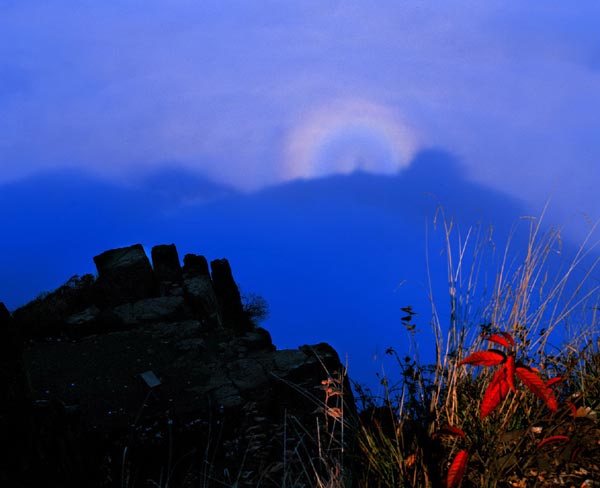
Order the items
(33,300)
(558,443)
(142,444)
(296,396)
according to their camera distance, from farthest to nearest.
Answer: (33,300) → (296,396) → (142,444) → (558,443)

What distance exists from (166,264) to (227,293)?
4.53 feet

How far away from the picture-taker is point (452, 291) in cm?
257

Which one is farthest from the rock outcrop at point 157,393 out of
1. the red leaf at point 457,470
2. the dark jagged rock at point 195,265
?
the dark jagged rock at point 195,265

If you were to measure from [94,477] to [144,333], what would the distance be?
415cm

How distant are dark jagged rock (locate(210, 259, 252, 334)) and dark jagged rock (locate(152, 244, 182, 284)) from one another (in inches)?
38.6

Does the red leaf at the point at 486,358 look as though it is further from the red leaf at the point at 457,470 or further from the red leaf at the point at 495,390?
the red leaf at the point at 457,470

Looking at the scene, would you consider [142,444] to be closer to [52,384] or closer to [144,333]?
[52,384]

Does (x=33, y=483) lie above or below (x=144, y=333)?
below

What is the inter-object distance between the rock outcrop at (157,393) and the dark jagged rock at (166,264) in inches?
26.8

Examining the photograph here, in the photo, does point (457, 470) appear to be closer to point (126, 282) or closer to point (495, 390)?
point (495, 390)

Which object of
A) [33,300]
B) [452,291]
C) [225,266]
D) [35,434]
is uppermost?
[225,266]

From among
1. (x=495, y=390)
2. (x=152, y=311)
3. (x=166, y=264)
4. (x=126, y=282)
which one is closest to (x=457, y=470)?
(x=495, y=390)

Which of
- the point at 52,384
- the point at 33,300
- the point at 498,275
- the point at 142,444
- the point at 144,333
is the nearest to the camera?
the point at 498,275

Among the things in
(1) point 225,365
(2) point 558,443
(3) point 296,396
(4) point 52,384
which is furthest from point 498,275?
(4) point 52,384
